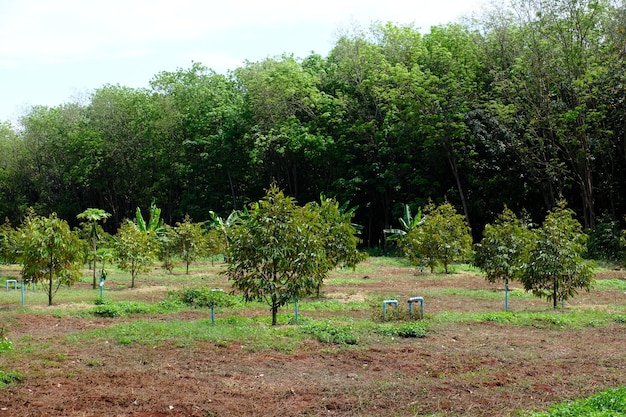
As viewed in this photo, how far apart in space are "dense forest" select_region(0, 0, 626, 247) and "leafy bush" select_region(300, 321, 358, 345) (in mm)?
18557

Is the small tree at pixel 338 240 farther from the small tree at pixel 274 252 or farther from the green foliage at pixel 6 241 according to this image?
the green foliage at pixel 6 241

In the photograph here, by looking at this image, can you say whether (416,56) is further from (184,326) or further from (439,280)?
(184,326)

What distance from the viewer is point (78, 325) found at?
17.0 m

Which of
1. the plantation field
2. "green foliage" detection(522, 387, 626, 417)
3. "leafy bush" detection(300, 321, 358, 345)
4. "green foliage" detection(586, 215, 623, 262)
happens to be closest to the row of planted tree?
the plantation field

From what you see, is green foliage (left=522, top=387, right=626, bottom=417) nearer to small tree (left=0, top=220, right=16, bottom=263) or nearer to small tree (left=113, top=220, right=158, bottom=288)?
small tree (left=113, top=220, right=158, bottom=288)

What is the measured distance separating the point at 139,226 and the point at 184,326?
2273 cm

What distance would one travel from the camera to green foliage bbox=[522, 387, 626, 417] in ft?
27.7

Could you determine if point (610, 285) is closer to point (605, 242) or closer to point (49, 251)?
point (605, 242)

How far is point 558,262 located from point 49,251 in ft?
50.0

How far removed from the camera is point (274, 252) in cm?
1577

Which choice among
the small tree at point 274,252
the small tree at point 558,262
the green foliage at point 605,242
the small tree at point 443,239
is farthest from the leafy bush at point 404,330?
the green foliage at point 605,242

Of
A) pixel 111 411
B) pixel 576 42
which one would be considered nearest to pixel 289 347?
pixel 111 411

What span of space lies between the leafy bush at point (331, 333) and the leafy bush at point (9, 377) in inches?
239

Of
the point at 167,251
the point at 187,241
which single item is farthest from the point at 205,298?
the point at 187,241
